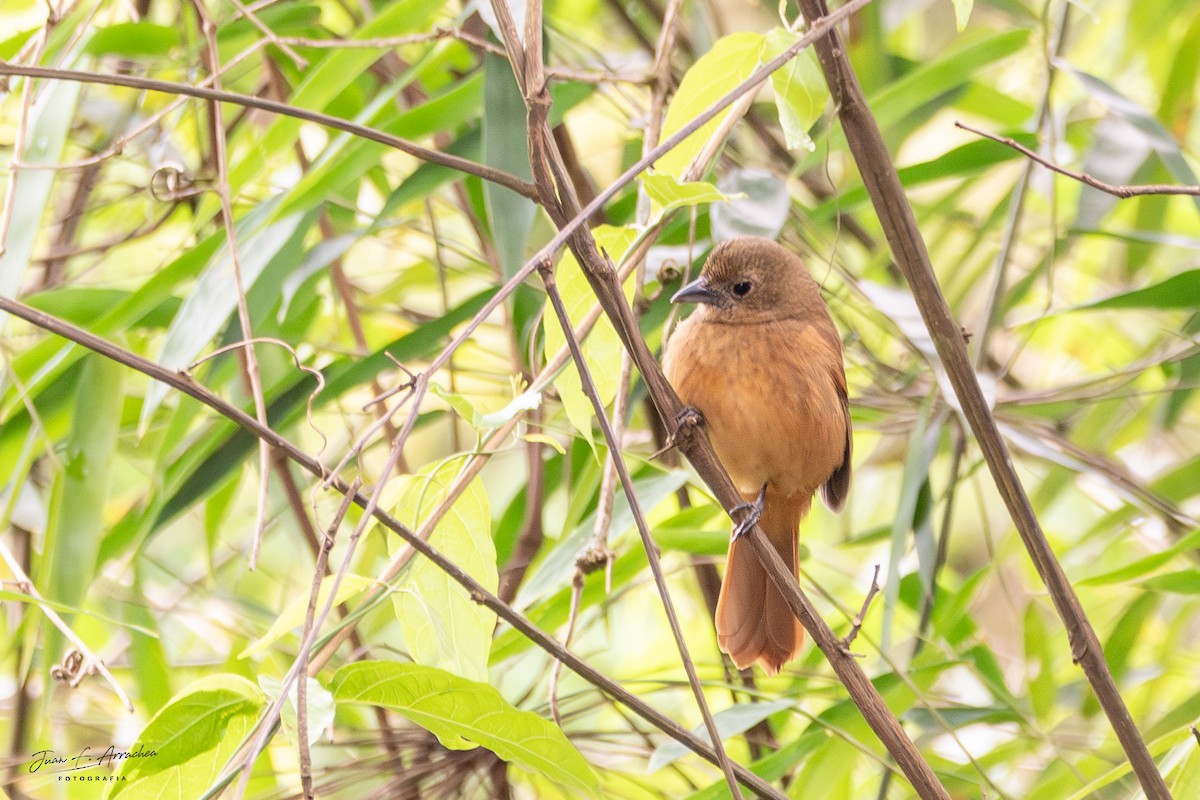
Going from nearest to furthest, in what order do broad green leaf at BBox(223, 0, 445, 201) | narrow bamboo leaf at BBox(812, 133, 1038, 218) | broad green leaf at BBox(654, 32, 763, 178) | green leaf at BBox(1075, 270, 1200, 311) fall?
1. broad green leaf at BBox(654, 32, 763, 178)
2. green leaf at BBox(1075, 270, 1200, 311)
3. broad green leaf at BBox(223, 0, 445, 201)
4. narrow bamboo leaf at BBox(812, 133, 1038, 218)

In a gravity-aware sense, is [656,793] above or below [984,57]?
below

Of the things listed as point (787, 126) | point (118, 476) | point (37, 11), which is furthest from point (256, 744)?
point (37, 11)

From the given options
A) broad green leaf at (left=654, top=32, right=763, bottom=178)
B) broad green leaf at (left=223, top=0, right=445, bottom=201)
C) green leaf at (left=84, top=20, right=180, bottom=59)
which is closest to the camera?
broad green leaf at (left=654, top=32, right=763, bottom=178)

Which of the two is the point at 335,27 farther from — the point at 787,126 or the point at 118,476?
the point at 787,126

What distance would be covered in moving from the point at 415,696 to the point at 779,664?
4.07 ft

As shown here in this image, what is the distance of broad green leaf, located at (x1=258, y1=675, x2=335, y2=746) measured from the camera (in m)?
1.44

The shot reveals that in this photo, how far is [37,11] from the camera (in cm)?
415

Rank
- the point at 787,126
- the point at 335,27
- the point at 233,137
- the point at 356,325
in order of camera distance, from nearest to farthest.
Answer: the point at 787,126 < the point at 356,325 < the point at 233,137 < the point at 335,27

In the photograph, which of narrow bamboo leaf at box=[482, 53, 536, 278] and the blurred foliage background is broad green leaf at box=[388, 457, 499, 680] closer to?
the blurred foliage background

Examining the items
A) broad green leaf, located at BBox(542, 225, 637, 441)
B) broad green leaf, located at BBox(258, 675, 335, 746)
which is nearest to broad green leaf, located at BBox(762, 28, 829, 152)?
broad green leaf, located at BBox(542, 225, 637, 441)

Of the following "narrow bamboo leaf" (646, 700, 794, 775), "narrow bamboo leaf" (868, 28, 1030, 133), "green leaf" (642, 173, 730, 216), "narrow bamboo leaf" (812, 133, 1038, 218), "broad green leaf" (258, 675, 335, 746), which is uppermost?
"narrow bamboo leaf" (868, 28, 1030, 133)

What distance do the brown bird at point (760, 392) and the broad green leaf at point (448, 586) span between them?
951 mm

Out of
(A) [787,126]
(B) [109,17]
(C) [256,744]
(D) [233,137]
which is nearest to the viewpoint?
(C) [256,744]

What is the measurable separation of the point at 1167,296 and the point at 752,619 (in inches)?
43.4
